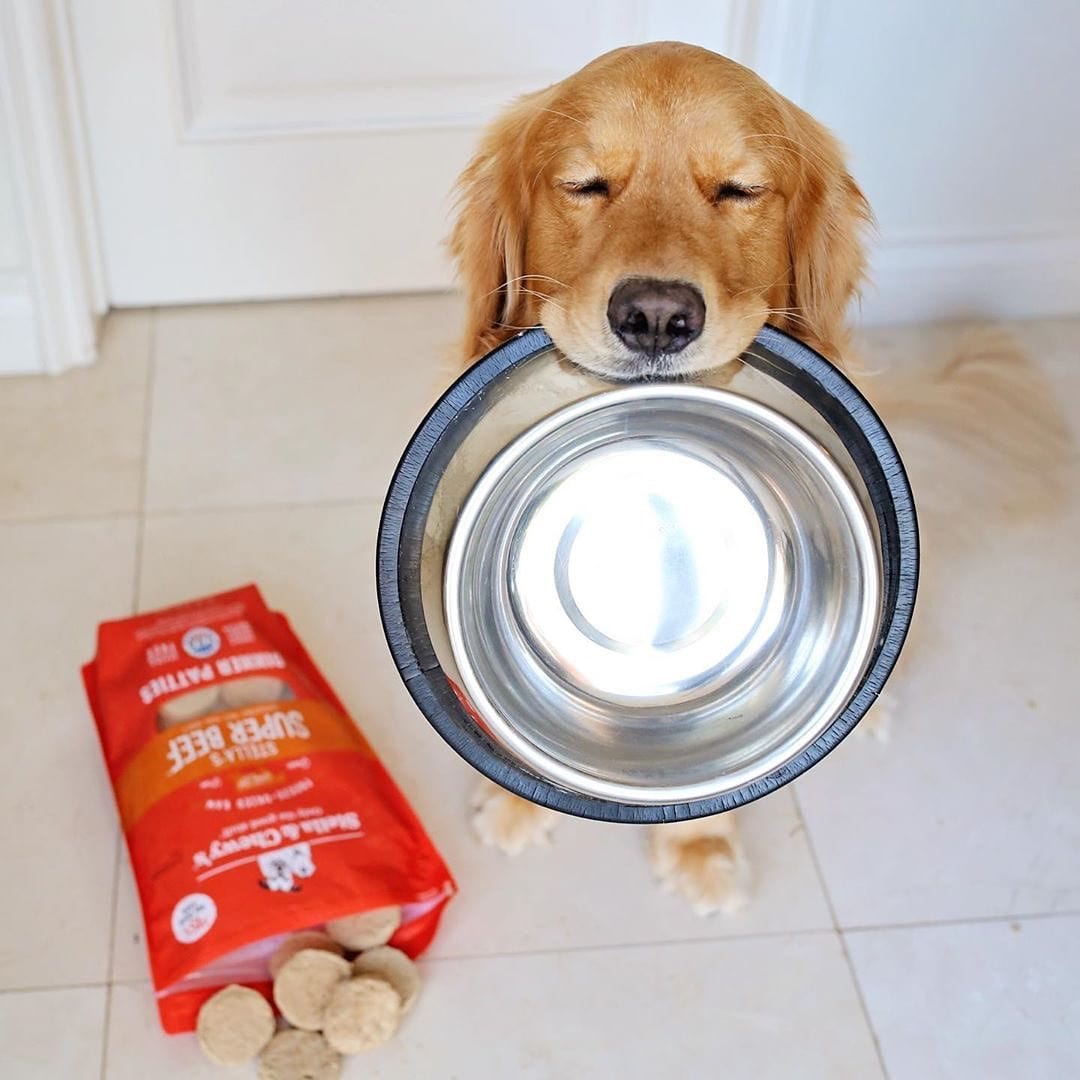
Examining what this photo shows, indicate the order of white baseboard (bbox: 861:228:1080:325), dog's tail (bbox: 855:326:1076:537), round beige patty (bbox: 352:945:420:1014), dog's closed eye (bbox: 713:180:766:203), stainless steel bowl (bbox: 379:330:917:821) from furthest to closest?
white baseboard (bbox: 861:228:1080:325), dog's tail (bbox: 855:326:1076:537), round beige patty (bbox: 352:945:420:1014), dog's closed eye (bbox: 713:180:766:203), stainless steel bowl (bbox: 379:330:917:821)

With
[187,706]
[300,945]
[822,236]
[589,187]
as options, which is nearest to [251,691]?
[187,706]

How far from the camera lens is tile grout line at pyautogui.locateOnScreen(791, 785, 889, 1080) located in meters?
1.42

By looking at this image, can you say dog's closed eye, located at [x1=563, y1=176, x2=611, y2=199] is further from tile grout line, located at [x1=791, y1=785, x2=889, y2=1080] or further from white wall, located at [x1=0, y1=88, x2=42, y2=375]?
white wall, located at [x1=0, y1=88, x2=42, y2=375]

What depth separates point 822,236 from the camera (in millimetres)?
1428

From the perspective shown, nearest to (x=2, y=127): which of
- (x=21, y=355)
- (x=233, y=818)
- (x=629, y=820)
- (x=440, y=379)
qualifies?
(x=21, y=355)

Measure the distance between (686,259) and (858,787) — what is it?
2.65 feet

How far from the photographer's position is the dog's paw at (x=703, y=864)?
1.53 metres

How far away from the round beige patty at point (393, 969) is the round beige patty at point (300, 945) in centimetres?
3

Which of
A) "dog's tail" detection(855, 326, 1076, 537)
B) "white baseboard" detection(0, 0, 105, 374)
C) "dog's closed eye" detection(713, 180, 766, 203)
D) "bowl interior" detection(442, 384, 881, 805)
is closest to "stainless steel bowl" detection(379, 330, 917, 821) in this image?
"bowl interior" detection(442, 384, 881, 805)

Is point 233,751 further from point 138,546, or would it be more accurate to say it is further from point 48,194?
point 48,194

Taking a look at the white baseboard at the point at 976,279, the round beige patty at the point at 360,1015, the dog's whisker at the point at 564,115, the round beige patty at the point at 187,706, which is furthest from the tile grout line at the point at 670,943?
the white baseboard at the point at 976,279

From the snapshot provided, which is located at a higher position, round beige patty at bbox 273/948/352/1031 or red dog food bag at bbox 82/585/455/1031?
red dog food bag at bbox 82/585/455/1031

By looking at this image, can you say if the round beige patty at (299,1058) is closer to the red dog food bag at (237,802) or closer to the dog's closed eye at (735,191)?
the red dog food bag at (237,802)

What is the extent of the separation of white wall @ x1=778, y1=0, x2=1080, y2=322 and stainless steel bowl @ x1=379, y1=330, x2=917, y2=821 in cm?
121
